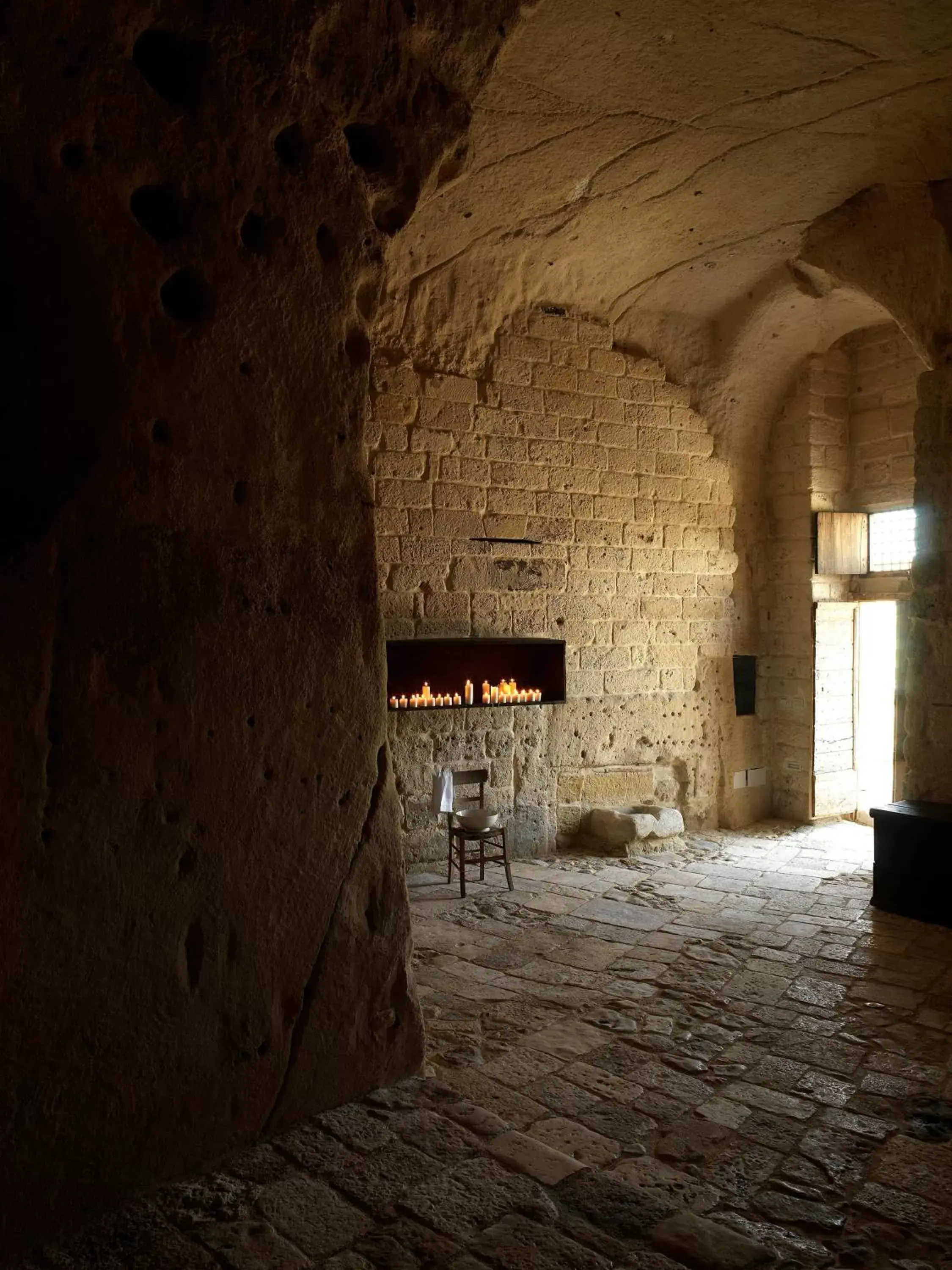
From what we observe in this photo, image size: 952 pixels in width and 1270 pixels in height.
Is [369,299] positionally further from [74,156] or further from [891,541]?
[891,541]

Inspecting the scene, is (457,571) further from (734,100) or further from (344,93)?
(344,93)

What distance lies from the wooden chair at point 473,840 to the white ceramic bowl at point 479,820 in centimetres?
2

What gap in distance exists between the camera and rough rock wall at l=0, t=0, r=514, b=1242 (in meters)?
2.38

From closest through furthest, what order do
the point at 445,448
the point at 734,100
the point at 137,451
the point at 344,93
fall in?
1. the point at 137,451
2. the point at 344,93
3. the point at 734,100
4. the point at 445,448

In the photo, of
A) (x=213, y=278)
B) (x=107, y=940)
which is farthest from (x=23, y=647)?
(x=213, y=278)

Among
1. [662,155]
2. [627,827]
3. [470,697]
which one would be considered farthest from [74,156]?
[627,827]

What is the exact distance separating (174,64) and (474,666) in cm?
457

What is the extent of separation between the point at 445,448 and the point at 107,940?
4689mm

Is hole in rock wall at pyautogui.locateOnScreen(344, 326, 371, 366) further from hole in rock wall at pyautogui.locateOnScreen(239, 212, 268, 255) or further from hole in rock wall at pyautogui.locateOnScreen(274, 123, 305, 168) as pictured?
hole in rock wall at pyautogui.locateOnScreen(274, 123, 305, 168)

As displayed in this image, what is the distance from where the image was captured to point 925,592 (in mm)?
5746

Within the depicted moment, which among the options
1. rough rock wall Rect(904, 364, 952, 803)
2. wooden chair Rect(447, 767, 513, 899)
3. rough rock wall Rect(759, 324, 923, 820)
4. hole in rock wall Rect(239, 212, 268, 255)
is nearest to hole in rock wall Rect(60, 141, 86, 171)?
hole in rock wall Rect(239, 212, 268, 255)

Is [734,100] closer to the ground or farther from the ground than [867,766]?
farther from the ground

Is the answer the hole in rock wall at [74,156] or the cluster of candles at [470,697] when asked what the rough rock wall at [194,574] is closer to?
the hole in rock wall at [74,156]

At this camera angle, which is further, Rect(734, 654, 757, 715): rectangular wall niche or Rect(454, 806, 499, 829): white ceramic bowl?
Rect(734, 654, 757, 715): rectangular wall niche
